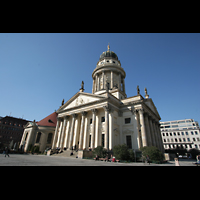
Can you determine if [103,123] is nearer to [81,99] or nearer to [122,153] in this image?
[81,99]

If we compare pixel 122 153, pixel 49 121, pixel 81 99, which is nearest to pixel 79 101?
pixel 81 99

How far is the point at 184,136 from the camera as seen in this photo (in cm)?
6372

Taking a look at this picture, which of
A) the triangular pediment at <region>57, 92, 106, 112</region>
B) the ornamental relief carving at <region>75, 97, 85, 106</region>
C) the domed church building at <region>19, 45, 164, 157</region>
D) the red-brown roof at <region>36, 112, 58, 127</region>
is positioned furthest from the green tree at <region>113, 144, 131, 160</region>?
the red-brown roof at <region>36, 112, 58, 127</region>

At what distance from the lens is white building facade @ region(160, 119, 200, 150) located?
6081 centimetres

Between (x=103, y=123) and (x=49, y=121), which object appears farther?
(x=49, y=121)

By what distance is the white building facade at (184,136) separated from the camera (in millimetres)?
60812

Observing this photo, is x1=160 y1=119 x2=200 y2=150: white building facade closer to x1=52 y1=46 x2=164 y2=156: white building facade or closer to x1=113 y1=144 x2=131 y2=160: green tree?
x1=52 y1=46 x2=164 y2=156: white building facade

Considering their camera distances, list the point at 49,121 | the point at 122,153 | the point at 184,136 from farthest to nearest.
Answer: the point at 184,136
the point at 49,121
the point at 122,153

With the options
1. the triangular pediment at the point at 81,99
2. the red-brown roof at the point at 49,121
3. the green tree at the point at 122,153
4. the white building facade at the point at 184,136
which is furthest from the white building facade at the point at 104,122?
the white building facade at the point at 184,136

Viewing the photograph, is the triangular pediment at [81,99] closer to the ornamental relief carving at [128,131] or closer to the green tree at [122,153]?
the ornamental relief carving at [128,131]


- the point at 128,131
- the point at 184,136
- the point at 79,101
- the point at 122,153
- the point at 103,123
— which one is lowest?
the point at 122,153
